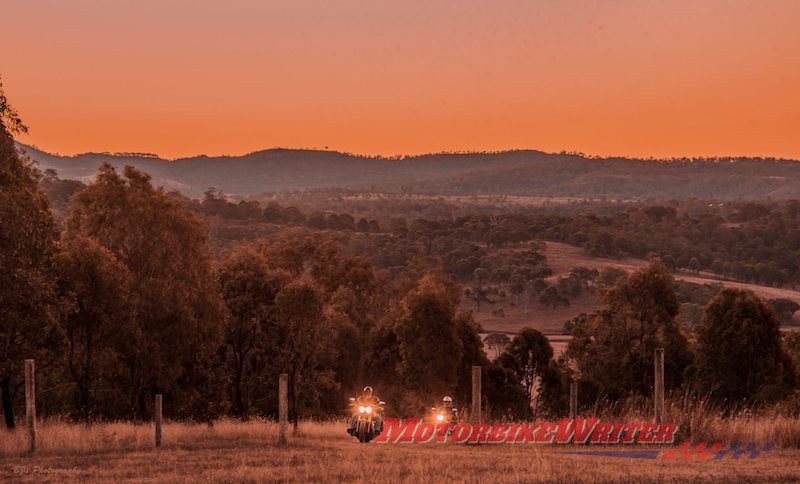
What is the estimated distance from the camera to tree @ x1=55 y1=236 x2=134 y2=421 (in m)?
34.2

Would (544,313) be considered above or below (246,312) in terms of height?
below

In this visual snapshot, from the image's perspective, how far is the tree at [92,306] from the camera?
1348 inches

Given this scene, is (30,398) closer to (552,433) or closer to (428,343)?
(552,433)

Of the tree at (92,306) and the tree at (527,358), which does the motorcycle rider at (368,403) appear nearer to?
the tree at (92,306)

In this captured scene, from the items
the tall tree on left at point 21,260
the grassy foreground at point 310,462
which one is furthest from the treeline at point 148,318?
the grassy foreground at point 310,462

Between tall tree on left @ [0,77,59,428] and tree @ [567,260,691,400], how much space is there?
4704 cm

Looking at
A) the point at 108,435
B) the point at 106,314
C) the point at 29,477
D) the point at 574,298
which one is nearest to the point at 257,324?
the point at 106,314

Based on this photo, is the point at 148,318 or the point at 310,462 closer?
the point at 310,462

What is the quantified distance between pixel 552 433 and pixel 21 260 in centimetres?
1626

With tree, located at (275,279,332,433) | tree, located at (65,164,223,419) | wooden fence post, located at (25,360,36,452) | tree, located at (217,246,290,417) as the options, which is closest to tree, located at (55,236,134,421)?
tree, located at (65,164,223,419)

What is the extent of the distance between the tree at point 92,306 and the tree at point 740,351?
40405mm

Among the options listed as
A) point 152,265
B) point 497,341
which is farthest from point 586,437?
point 497,341

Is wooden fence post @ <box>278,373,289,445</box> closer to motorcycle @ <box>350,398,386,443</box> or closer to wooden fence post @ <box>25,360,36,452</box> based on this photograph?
motorcycle @ <box>350,398,386,443</box>

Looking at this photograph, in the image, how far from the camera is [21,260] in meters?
29.8
